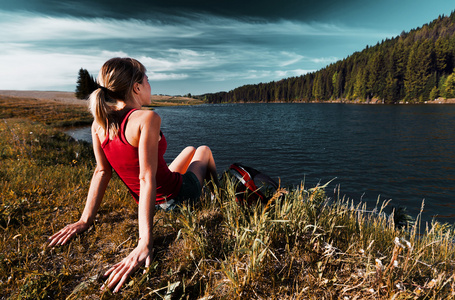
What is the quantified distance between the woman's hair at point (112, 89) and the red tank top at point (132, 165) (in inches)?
4.4

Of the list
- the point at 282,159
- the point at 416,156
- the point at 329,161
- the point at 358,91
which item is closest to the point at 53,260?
the point at 282,159

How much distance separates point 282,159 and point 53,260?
14619 millimetres

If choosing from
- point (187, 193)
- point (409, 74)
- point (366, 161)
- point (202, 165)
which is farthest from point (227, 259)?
point (409, 74)

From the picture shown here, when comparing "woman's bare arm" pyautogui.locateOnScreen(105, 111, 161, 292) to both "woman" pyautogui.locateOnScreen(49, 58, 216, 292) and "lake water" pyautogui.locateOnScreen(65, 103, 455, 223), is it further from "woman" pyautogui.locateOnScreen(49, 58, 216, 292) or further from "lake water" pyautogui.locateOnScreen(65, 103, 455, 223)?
"lake water" pyautogui.locateOnScreen(65, 103, 455, 223)

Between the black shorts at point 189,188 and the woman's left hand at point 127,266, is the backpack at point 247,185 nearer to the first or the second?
the black shorts at point 189,188

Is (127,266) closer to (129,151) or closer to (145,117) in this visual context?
(129,151)

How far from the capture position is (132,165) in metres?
2.58

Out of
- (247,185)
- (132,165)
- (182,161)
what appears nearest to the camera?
(132,165)

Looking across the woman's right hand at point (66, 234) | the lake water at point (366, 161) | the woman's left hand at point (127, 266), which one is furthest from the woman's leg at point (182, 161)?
the lake water at point (366, 161)

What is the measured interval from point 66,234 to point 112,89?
1.66 meters

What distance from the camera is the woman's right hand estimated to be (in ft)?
8.18

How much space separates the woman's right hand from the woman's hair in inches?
45.5

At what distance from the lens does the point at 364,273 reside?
1.97 meters

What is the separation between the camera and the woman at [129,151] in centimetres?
219
